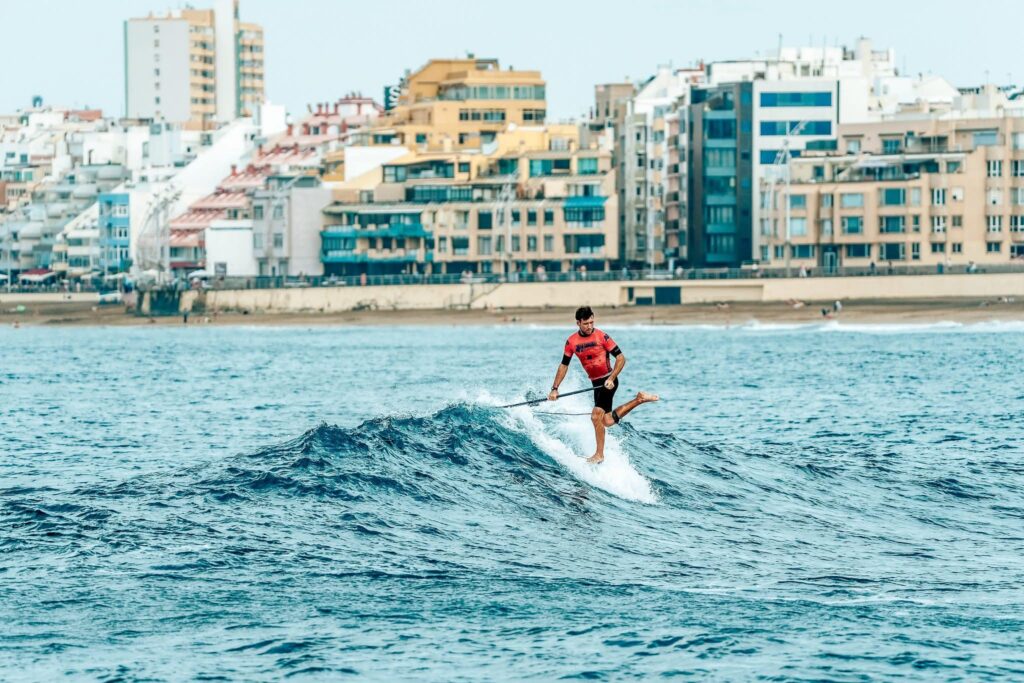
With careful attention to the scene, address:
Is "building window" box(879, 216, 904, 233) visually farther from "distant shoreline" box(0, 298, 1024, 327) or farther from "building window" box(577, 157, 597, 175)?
"building window" box(577, 157, 597, 175)

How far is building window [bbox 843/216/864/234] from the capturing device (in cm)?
14212

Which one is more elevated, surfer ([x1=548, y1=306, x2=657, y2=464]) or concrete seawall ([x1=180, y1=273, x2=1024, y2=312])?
surfer ([x1=548, y1=306, x2=657, y2=464])

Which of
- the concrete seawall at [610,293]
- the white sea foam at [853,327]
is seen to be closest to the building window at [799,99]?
the concrete seawall at [610,293]

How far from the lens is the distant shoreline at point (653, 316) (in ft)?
429

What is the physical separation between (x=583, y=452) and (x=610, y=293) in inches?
4250

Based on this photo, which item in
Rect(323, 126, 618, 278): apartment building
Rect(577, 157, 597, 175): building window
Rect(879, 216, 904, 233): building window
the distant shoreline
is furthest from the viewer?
Rect(577, 157, 597, 175): building window

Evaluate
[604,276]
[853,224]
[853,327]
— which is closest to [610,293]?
[604,276]

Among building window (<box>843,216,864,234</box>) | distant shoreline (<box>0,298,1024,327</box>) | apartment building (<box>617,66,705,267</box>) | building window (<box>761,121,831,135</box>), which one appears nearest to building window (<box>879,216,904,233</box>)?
building window (<box>843,216,864,234</box>)

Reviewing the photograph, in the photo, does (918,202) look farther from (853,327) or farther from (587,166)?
(587,166)

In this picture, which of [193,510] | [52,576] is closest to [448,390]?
[193,510]

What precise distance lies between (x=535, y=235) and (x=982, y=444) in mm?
113179

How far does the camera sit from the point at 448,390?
69688 millimetres

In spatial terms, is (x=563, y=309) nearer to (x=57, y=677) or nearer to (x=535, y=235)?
(x=535, y=235)

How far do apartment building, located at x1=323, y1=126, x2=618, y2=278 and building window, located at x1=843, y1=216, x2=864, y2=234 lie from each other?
21228 millimetres
